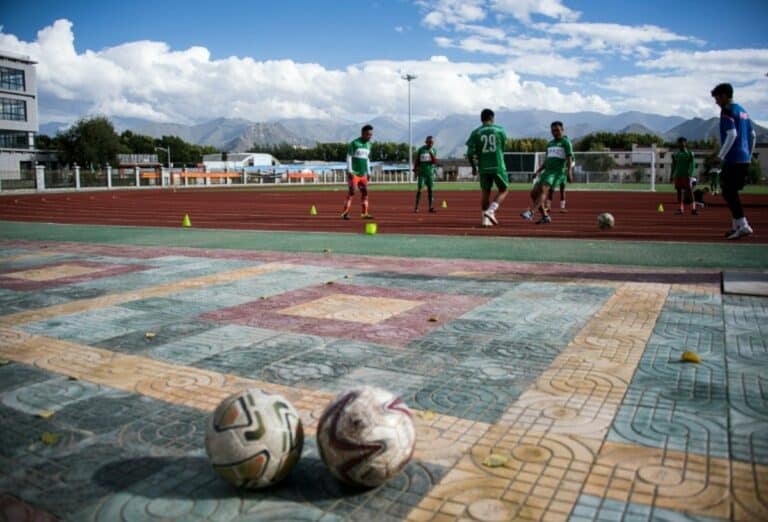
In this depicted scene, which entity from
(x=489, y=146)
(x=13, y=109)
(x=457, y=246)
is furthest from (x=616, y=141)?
(x=457, y=246)

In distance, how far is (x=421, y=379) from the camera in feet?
13.8

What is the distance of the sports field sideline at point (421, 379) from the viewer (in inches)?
108

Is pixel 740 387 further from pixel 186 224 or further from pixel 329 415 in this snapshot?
pixel 186 224

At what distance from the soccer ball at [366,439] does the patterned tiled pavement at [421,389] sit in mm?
120

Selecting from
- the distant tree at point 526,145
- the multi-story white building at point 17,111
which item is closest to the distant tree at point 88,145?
the multi-story white building at point 17,111

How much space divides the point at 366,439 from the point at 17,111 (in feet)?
291

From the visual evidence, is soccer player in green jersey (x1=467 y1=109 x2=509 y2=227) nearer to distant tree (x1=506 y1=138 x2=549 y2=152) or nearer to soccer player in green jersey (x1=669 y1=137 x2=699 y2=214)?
soccer player in green jersey (x1=669 y1=137 x2=699 y2=214)

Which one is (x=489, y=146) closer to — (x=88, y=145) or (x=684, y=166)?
(x=684, y=166)

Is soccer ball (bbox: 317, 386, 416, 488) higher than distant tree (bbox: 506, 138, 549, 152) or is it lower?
lower

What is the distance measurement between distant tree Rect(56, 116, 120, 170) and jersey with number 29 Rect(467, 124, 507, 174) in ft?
329

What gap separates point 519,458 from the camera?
9.99 feet

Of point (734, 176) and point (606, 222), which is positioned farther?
point (606, 222)

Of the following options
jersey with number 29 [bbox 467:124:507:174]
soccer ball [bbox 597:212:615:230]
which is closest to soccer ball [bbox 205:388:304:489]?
jersey with number 29 [bbox 467:124:507:174]

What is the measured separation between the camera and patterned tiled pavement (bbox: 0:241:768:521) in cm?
273
